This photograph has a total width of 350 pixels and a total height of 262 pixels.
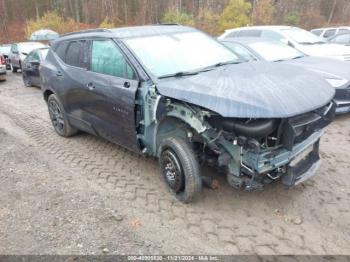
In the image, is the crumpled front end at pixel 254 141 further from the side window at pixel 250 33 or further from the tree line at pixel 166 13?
the tree line at pixel 166 13

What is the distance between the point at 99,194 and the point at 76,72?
79.0 inches

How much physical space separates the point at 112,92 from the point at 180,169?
53.7 inches

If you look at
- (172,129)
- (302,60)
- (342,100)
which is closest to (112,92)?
(172,129)

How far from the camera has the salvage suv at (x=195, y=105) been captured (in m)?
3.03

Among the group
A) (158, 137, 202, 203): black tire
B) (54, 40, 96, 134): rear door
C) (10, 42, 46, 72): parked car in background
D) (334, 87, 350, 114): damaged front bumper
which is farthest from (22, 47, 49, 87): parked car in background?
(334, 87, 350, 114): damaged front bumper

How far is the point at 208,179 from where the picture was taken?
364 cm

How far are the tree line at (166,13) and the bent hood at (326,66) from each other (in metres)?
27.2

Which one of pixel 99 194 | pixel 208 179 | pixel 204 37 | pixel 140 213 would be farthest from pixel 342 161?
pixel 99 194

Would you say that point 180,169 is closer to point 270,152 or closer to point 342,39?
point 270,152

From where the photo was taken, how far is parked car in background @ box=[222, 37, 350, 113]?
598 cm

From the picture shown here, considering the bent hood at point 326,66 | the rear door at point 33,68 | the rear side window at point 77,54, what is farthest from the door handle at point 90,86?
the rear door at point 33,68

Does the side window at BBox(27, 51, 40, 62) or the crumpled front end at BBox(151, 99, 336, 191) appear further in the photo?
the side window at BBox(27, 51, 40, 62)

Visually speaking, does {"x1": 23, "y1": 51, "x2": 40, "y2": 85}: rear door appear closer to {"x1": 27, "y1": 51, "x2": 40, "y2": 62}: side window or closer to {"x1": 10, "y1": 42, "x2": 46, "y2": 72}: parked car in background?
{"x1": 27, "y1": 51, "x2": 40, "y2": 62}: side window

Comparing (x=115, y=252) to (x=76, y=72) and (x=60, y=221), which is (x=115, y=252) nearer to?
(x=60, y=221)
